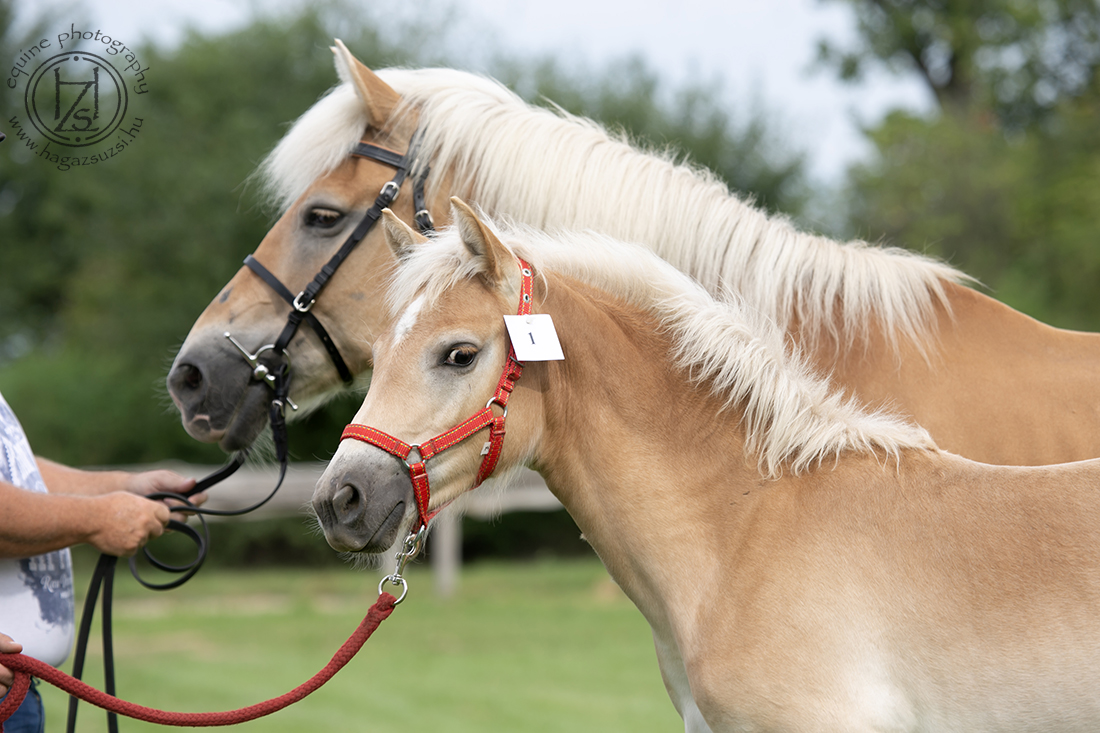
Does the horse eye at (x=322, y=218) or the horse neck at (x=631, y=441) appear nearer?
the horse neck at (x=631, y=441)

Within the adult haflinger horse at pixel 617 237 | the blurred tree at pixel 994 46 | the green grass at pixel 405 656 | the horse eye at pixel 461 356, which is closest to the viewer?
the horse eye at pixel 461 356

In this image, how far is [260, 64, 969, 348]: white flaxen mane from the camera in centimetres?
274

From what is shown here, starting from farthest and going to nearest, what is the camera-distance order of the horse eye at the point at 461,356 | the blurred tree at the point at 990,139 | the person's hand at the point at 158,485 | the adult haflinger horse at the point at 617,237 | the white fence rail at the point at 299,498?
the blurred tree at the point at 990,139
the white fence rail at the point at 299,498
the person's hand at the point at 158,485
the adult haflinger horse at the point at 617,237
the horse eye at the point at 461,356

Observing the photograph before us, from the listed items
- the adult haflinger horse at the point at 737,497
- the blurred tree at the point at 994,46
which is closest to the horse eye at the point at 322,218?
the adult haflinger horse at the point at 737,497

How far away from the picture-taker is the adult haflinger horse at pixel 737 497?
1.91 meters

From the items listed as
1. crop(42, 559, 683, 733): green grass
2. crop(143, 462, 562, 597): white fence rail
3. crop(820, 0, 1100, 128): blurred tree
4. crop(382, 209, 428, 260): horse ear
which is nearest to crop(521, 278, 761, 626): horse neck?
A: crop(382, 209, 428, 260): horse ear

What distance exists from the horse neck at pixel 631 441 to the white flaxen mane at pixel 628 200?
1.85ft

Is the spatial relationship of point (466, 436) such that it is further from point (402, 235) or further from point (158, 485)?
point (158, 485)

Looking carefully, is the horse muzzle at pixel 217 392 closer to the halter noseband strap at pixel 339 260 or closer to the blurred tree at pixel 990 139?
the halter noseband strap at pixel 339 260

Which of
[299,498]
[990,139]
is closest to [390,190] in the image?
[299,498]

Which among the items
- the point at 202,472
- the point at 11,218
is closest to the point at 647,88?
the point at 202,472

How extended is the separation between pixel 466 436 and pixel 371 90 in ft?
5.16

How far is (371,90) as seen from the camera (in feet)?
10.5

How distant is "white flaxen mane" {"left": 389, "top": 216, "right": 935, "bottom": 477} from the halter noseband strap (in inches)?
28.1
